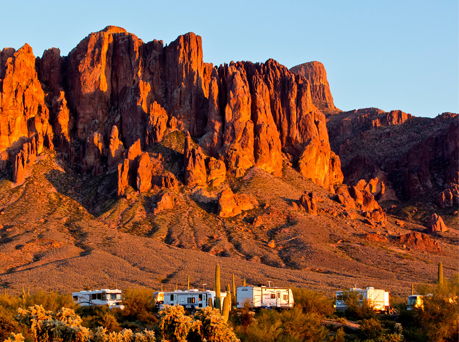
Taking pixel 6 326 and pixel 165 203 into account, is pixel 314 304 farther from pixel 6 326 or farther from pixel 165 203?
pixel 165 203

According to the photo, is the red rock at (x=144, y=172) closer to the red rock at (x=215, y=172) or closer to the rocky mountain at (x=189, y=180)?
the rocky mountain at (x=189, y=180)

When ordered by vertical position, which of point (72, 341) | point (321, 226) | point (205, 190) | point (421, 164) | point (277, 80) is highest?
point (277, 80)

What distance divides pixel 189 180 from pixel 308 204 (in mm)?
25090

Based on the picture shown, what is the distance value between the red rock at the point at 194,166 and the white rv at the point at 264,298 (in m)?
73.2

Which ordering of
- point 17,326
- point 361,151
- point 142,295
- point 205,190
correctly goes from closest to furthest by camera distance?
1. point 17,326
2. point 142,295
3. point 205,190
4. point 361,151

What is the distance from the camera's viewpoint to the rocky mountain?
101 meters

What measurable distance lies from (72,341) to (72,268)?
55.7 meters

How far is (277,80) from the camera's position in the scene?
15750 cm

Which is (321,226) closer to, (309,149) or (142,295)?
(309,149)

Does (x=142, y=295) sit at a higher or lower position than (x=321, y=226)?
lower

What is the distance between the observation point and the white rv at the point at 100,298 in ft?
199

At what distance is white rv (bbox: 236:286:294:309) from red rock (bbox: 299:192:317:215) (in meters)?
70.2

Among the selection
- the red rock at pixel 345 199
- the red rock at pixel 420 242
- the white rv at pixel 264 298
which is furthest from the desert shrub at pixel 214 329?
the red rock at pixel 345 199

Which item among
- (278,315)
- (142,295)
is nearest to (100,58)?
(142,295)
